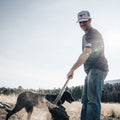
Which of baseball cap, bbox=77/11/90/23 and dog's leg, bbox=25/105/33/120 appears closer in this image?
dog's leg, bbox=25/105/33/120

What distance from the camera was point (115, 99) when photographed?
120ft

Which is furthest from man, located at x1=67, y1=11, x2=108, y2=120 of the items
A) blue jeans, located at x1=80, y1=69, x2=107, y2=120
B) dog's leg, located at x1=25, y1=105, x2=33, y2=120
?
dog's leg, located at x1=25, y1=105, x2=33, y2=120

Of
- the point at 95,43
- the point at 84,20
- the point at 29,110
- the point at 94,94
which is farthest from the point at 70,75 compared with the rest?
the point at 84,20

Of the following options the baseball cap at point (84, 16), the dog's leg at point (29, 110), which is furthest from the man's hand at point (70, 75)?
the baseball cap at point (84, 16)

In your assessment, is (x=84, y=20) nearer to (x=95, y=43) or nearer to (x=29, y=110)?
(x=95, y=43)

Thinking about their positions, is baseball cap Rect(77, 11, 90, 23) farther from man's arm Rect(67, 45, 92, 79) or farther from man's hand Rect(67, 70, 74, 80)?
man's hand Rect(67, 70, 74, 80)

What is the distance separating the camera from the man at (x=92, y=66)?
227 cm

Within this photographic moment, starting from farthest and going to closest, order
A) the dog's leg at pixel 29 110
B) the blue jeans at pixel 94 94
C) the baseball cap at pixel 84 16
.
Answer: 1. the baseball cap at pixel 84 16
2. the dog's leg at pixel 29 110
3. the blue jeans at pixel 94 94

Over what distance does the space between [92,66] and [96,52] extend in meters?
0.27

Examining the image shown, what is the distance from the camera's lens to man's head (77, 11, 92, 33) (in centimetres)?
259

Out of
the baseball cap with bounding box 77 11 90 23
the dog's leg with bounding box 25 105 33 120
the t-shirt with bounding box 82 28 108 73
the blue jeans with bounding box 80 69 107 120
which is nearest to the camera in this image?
the blue jeans with bounding box 80 69 107 120

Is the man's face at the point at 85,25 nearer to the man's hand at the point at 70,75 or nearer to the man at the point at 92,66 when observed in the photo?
the man at the point at 92,66

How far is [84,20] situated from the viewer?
259 centimetres

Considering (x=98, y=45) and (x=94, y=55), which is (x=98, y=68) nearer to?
(x=94, y=55)
